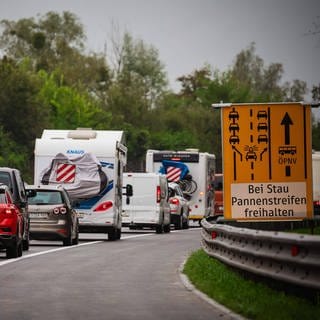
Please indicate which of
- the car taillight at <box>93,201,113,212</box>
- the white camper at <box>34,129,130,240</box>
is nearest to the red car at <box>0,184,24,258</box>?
the white camper at <box>34,129,130,240</box>

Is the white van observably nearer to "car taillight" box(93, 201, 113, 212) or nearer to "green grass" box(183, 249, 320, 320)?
"car taillight" box(93, 201, 113, 212)

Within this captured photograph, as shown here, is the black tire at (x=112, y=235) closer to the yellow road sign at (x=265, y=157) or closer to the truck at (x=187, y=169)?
the yellow road sign at (x=265, y=157)

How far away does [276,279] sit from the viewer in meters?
15.2

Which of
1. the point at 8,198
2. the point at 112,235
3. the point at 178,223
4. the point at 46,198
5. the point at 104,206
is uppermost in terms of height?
the point at 46,198

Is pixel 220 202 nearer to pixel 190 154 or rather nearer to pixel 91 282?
A: pixel 190 154

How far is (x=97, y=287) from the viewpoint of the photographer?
1847 cm

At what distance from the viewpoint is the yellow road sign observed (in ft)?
90.0

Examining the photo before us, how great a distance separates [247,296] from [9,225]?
10.5 meters

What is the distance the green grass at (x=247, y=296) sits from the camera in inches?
545

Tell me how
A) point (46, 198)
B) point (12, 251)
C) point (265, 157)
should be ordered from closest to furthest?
point (12, 251), point (265, 157), point (46, 198)

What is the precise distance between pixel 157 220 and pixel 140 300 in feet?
94.9

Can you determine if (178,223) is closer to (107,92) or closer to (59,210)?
(59,210)

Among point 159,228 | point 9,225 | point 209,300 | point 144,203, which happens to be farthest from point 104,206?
point 209,300

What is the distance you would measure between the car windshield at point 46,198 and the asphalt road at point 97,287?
3.12 metres
